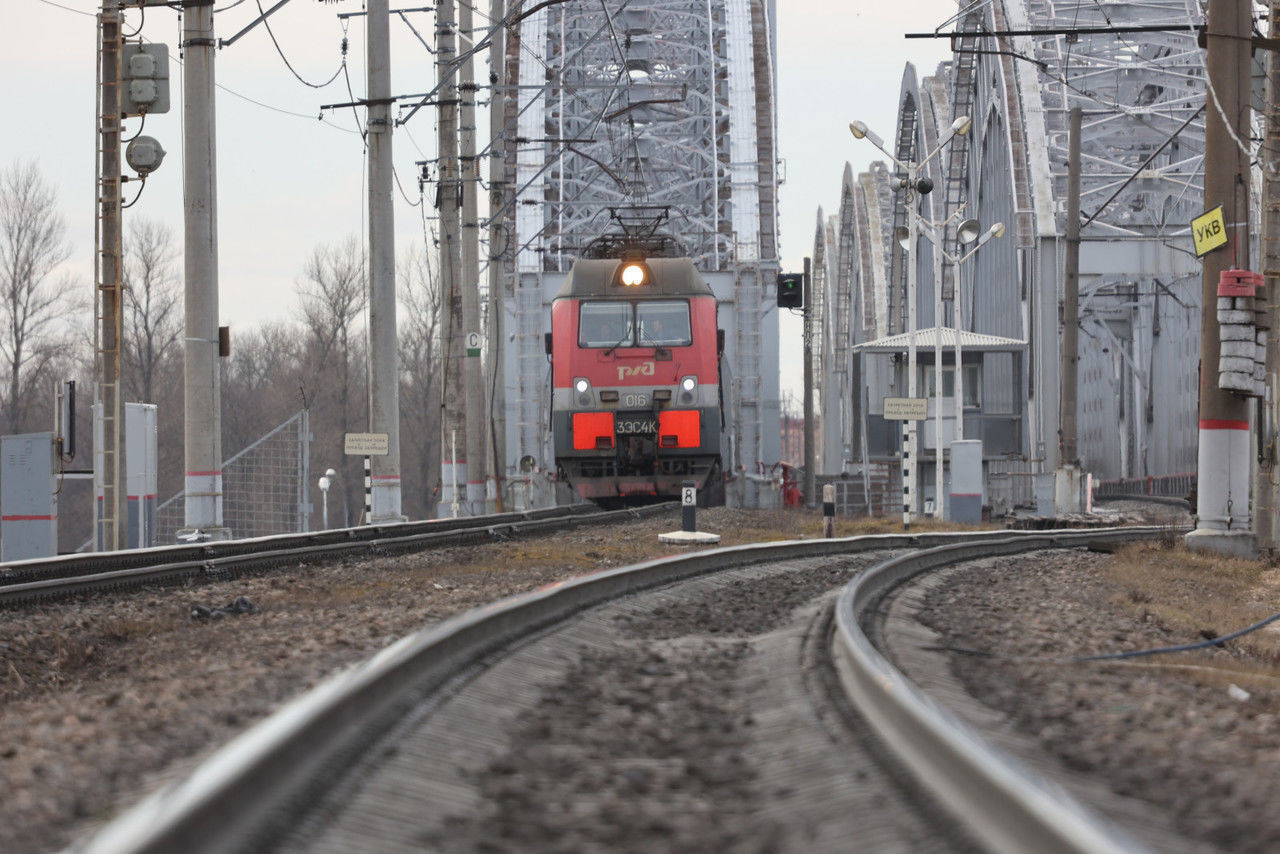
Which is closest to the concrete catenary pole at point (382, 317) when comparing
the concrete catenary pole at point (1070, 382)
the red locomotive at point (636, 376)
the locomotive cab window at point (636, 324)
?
the red locomotive at point (636, 376)

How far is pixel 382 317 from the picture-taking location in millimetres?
22656

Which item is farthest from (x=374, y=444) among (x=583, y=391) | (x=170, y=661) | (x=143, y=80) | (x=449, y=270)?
(x=170, y=661)

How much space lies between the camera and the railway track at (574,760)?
3.21 meters

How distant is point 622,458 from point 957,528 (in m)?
5.78

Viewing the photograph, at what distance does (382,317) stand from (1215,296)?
11905 millimetres

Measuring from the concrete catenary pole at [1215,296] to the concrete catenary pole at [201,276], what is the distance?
1164 cm

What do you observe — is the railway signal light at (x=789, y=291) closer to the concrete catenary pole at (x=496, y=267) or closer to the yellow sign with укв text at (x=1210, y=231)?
the concrete catenary pole at (x=496, y=267)

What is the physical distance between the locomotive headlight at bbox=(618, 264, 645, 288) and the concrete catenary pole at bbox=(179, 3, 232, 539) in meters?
7.25

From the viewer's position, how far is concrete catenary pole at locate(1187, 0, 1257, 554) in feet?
57.1

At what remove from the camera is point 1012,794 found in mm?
3154

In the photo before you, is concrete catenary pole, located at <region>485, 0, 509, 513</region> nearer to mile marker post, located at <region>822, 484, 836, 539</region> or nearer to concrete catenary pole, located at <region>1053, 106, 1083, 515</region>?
mile marker post, located at <region>822, 484, 836, 539</region>

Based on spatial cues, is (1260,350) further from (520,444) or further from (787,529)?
(520,444)

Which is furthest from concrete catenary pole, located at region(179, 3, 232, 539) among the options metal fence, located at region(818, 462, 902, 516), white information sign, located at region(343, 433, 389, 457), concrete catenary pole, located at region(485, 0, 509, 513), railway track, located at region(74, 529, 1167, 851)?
metal fence, located at region(818, 462, 902, 516)

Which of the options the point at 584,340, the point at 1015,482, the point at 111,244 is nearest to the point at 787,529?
the point at 584,340
